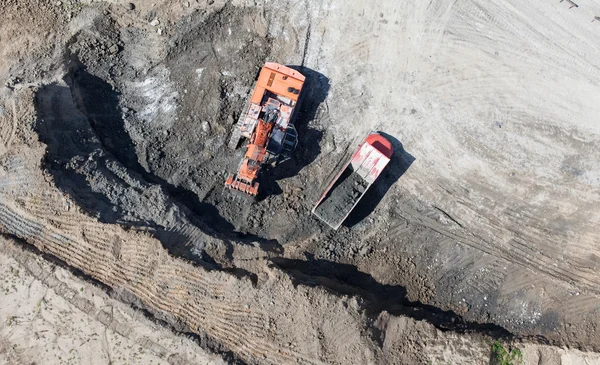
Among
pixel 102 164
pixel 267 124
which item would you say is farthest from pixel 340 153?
pixel 102 164

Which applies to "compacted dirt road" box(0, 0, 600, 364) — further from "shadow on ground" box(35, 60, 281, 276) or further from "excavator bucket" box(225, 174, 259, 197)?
"excavator bucket" box(225, 174, 259, 197)

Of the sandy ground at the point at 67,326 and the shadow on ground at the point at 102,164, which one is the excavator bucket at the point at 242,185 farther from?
the sandy ground at the point at 67,326

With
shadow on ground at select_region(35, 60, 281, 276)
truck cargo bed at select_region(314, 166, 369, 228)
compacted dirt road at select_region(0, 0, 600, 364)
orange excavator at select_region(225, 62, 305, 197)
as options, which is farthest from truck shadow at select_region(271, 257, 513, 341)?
orange excavator at select_region(225, 62, 305, 197)

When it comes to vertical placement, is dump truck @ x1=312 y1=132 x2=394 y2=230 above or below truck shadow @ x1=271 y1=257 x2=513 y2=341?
above

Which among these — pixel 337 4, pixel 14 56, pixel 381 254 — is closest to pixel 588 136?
pixel 381 254

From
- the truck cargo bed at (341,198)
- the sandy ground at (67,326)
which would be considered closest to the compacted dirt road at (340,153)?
the sandy ground at (67,326)
